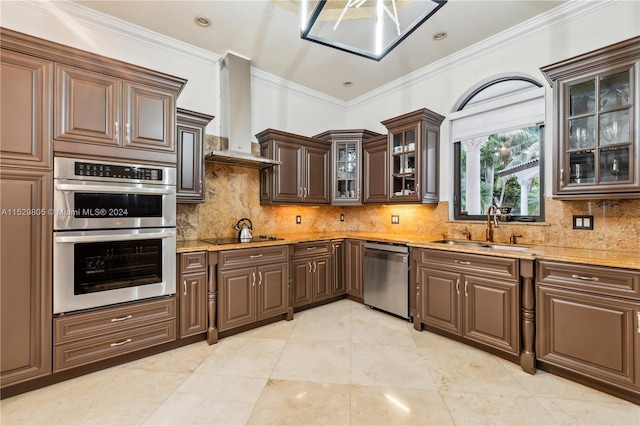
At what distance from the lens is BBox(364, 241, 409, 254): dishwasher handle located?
3239 mm

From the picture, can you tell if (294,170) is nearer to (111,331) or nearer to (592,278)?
(111,331)

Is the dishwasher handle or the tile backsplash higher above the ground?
the tile backsplash

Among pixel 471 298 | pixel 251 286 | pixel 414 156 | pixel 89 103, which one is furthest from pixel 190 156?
pixel 471 298

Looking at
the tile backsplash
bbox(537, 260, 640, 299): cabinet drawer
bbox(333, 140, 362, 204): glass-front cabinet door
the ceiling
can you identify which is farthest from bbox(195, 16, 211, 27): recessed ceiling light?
bbox(537, 260, 640, 299): cabinet drawer

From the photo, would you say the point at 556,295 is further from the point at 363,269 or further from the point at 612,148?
the point at 363,269

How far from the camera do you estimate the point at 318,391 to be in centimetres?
203

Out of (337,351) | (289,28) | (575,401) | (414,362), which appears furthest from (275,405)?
(289,28)

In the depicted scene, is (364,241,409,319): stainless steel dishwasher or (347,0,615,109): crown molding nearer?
(347,0,615,109): crown molding

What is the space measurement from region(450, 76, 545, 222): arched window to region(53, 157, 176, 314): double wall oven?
10.9 feet

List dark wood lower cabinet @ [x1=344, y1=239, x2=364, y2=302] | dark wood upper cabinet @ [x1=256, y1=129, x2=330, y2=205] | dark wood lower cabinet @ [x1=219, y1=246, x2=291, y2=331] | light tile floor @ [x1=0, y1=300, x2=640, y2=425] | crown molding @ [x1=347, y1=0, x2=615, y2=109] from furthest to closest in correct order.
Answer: dark wood lower cabinet @ [x1=344, y1=239, x2=364, y2=302] → dark wood upper cabinet @ [x1=256, y1=129, x2=330, y2=205] → dark wood lower cabinet @ [x1=219, y1=246, x2=291, y2=331] → crown molding @ [x1=347, y1=0, x2=615, y2=109] → light tile floor @ [x1=0, y1=300, x2=640, y2=425]

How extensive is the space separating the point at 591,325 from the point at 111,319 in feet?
11.9

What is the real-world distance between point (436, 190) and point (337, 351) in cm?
230

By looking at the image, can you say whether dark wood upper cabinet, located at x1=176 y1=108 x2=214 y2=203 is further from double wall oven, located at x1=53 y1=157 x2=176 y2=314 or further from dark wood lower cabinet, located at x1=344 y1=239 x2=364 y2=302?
dark wood lower cabinet, located at x1=344 y1=239 x2=364 y2=302

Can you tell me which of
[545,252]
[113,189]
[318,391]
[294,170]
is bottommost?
[318,391]
